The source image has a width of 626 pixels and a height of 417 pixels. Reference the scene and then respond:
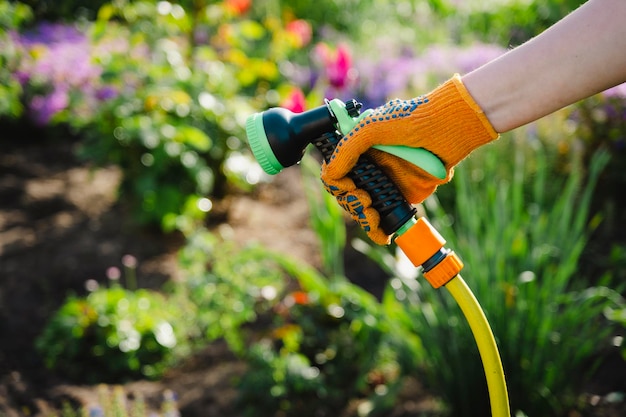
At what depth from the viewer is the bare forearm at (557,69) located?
3.19 ft

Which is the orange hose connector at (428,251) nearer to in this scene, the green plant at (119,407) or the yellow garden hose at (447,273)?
the yellow garden hose at (447,273)

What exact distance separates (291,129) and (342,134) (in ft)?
0.33

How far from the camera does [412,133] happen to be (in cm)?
113

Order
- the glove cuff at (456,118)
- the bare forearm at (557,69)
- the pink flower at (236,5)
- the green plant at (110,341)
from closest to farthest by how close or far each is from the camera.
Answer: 1. the bare forearm at (557,69)
2. the glove cuff at (456,118)
3. the green plant at (110,341)
4. the pink flower at (236,5)

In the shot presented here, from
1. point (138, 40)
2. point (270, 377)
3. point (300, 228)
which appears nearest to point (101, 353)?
point (270, 377)

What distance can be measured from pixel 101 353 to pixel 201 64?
5.53 feet

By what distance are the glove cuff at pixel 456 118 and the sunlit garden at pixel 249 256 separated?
0.66 metres

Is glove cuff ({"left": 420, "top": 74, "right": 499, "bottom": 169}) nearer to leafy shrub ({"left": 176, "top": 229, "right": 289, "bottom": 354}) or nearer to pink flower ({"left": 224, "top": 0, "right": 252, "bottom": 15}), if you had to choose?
leafy shrub ({"left": 176, "top": 229, "right": 289, "bottom": 354})

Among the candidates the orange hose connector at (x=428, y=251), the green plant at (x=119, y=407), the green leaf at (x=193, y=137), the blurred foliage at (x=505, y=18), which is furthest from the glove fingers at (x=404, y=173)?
the blurred foliage at (x=505, y=18)

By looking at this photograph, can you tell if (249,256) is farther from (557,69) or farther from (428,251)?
(557,69)

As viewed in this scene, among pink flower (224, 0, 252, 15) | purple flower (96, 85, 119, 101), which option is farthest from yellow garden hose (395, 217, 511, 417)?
pink flower (224, 0, 252, 15)

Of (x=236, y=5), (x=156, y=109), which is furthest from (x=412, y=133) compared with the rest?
(x=236, y=5)

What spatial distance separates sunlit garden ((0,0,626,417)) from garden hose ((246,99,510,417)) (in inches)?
24.2

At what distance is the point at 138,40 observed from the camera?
9.65 feet
